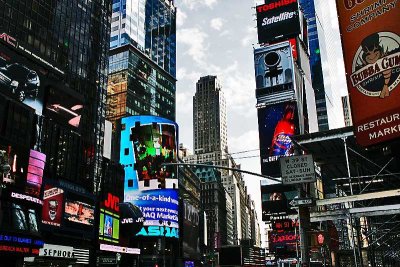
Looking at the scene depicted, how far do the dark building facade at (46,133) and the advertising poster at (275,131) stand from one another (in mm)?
37234

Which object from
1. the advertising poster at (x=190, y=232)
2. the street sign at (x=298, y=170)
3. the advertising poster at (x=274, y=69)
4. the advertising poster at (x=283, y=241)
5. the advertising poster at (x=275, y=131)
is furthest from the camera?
the advertising poster at (x=274, y=69)

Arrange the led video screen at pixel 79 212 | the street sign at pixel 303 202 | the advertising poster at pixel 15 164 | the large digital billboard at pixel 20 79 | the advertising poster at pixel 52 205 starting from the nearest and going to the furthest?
the street sign at pixel 303 202, the advertising poster at pixel 15 164, the advertising poster at pixel 52 205, the large digital billboard at pixel 20 79, the led video screen at pixel 79 212

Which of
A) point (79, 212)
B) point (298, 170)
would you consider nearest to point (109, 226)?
point (79, 212)

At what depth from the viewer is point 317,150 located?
22422mm

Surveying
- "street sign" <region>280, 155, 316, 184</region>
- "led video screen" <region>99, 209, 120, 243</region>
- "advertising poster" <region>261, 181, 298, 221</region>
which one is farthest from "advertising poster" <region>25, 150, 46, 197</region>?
"advertising poster" <region>261, 181, 298, 221</region>

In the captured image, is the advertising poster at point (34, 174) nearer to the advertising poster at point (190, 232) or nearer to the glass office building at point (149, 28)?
the advertising poster at point (190, 232)

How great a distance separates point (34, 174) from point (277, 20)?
3262 inches

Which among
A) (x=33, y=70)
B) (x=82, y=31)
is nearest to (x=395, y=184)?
(x=33, y=70)

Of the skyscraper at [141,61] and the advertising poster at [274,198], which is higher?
the skyscraper at [141,61]

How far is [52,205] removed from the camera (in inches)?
1925

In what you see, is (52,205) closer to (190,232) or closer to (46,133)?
(46,133)

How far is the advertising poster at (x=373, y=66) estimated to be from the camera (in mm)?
12859

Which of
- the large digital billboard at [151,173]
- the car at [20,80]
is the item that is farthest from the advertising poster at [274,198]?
the car at [20,80]

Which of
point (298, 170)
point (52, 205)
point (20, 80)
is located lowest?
point (298, 170)
